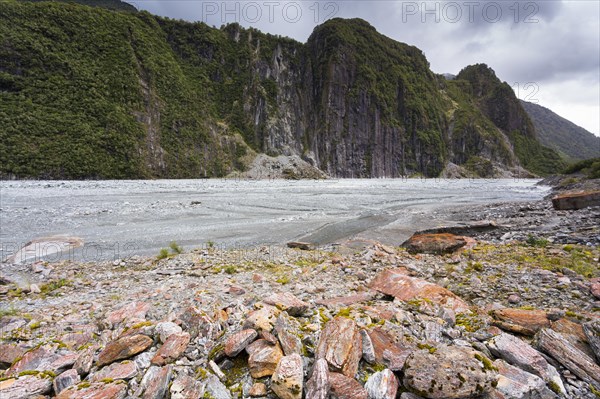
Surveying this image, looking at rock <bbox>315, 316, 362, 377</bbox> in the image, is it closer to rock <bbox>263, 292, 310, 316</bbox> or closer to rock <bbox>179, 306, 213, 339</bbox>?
rock <bbox>263, 292, 310, 316</bbox>

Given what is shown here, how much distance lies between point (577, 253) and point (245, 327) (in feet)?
Result: 31.0

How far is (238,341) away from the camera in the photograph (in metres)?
2.92

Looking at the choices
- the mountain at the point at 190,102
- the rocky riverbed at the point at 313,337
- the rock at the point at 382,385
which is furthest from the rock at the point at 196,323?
the mountain at the point at 190,102

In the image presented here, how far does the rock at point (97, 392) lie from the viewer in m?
2.31

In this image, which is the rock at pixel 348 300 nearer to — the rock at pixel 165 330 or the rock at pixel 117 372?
the rock at pixel 165 330

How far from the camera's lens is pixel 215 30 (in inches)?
6983

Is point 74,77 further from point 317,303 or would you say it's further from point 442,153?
point 442,153

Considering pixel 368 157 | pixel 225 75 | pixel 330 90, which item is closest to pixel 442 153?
pixel 368 157

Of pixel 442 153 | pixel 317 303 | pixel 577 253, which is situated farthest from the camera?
pixel 442 153

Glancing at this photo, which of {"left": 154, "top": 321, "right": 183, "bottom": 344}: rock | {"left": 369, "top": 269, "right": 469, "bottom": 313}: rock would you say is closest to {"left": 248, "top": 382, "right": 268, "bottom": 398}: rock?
{"left": 154, "top": 321, "right": 183, "bottom": 344}: rock

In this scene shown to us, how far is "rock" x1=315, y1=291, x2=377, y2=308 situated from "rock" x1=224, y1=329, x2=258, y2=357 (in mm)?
1621

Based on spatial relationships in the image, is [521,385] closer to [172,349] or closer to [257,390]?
[257,390]

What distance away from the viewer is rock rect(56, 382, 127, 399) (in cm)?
231

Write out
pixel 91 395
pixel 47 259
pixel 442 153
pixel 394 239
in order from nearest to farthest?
pixel 91 395, pixel 47 259, pixel 394 239, pixel 442 153
